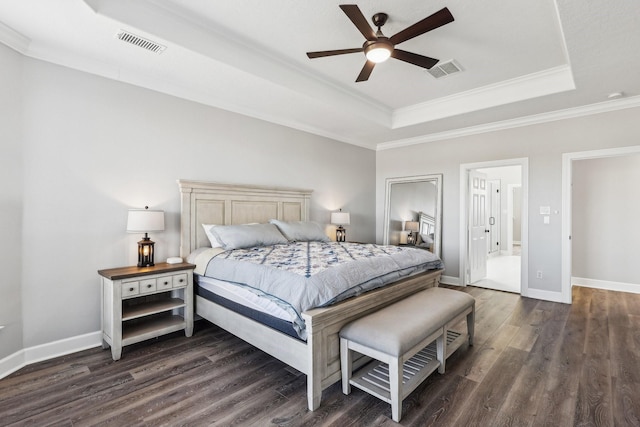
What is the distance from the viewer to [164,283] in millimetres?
2922

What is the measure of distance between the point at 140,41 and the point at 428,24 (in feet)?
7.64

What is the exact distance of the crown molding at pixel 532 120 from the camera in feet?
12.8

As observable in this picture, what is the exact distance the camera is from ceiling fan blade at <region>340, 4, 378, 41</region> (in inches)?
81.5

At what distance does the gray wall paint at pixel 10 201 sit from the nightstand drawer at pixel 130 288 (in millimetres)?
799

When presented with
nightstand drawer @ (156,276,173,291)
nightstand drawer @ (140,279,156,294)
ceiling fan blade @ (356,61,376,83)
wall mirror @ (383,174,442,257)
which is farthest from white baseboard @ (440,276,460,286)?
nightstand drawer @ (140,279,156,294)

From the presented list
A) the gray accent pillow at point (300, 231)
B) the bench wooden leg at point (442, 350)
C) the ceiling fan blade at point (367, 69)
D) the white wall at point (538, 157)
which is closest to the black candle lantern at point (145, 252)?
the gray accent pillow at point (300, 231)

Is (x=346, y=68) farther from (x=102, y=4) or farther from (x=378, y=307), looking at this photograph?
(x=378, y=307)

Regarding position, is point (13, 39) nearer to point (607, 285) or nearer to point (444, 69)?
point (444, 69)

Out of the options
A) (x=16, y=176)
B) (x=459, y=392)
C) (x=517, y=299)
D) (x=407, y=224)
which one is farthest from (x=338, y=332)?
(x=407, y=224)

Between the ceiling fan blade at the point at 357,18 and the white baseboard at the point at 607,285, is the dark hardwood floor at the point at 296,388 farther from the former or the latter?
the ceiling fan blade at the point at 357,18

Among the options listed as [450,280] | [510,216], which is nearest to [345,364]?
[450,280]

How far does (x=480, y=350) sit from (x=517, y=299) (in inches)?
83.9

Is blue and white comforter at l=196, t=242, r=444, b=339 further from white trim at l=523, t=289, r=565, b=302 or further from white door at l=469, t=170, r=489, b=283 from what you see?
white door at l=469, t=170, r=489, b=283

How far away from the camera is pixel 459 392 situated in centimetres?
215
